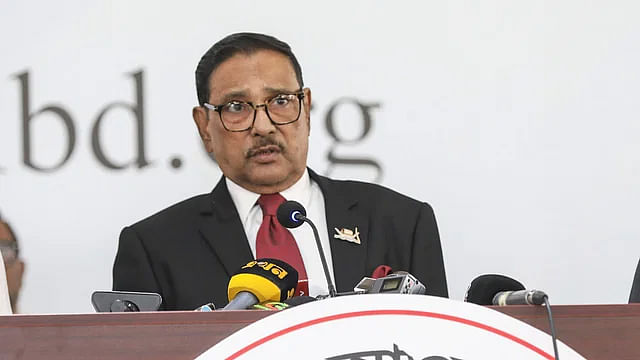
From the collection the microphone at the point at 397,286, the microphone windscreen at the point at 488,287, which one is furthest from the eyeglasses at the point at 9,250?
the microphone windscreen at the point at 488,287

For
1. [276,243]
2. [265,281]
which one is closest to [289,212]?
[265,281]

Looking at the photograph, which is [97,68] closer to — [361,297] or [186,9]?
[186,9]

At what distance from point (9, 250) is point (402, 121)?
1.12 m

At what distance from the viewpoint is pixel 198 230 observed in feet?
8.88

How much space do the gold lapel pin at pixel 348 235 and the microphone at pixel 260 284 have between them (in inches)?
39.4

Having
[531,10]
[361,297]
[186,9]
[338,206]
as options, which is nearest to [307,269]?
[338,206]

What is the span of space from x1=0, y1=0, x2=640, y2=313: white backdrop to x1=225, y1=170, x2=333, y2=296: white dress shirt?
0.50 ft

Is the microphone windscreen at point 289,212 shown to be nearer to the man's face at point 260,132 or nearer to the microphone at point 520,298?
the microphone at point 520,298

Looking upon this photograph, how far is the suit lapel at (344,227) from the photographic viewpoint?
2.58m

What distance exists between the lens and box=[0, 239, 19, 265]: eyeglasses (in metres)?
2.81

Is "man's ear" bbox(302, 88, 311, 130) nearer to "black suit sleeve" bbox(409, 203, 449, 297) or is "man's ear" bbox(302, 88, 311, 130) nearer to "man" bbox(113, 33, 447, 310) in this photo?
"man" bbox(113, 33, 447, 310)

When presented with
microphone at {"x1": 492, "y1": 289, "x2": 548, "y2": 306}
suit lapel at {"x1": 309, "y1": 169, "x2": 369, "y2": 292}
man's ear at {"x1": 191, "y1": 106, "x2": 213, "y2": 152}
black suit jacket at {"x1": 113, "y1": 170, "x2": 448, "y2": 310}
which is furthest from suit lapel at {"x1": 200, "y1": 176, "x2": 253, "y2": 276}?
microphone at {"x1": 492, "y1": 289, "x2": 548, "y2": 306}

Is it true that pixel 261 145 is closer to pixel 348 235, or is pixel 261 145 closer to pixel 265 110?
pixel 265 110

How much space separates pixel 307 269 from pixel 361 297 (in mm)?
1283
